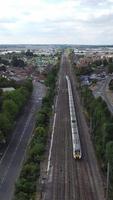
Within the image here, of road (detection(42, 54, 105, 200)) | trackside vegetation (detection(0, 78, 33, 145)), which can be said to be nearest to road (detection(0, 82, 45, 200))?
trackside vegetation (detection(0, 78, 33, 145))

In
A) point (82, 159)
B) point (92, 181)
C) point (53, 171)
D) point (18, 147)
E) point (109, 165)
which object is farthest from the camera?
point (18, 147)

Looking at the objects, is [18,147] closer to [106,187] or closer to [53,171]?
[53,171]

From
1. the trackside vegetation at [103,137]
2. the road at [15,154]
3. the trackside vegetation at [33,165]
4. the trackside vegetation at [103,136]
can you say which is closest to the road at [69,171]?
the trackside vegetation at [103,137]

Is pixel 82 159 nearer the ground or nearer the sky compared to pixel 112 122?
nearer the ground

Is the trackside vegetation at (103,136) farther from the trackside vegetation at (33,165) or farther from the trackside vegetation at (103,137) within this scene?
the trackside vegetation at (33,165)

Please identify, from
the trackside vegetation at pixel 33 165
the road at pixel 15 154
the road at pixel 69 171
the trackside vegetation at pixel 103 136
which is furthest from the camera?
the trackside vegetation at pixel 103 136

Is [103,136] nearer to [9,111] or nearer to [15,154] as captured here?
[15,154]

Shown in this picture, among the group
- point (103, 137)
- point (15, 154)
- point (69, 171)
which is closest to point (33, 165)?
point (69, 171)

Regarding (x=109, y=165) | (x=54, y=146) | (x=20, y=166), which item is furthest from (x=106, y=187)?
(x=54, y=146)
